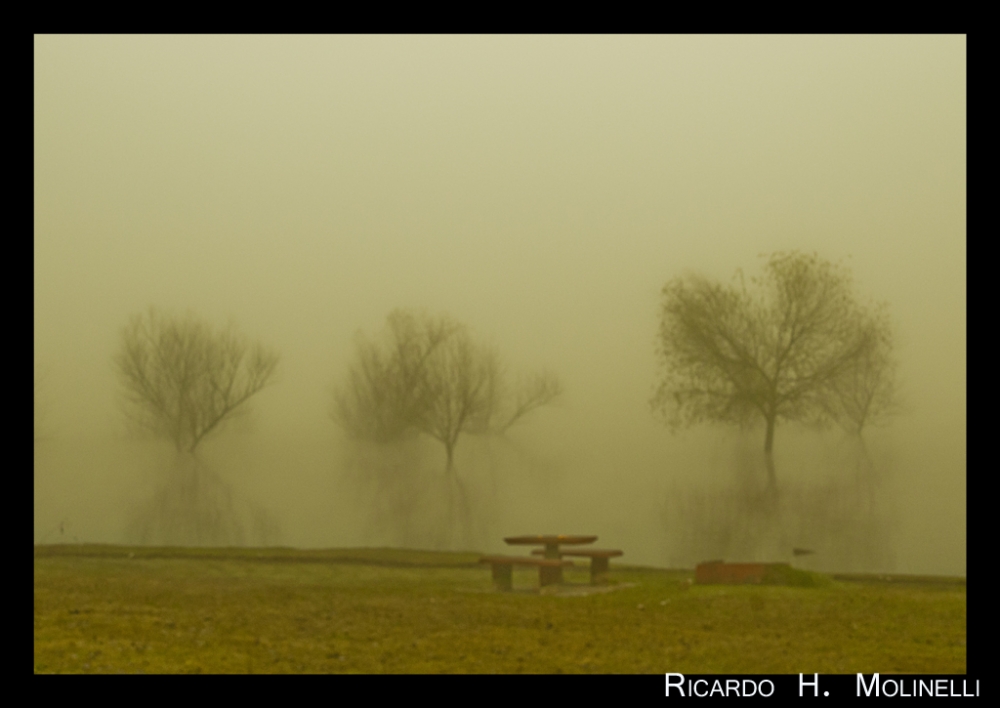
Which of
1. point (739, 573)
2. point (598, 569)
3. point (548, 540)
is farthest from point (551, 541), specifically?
point (739, 573)

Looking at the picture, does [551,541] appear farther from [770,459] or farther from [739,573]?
[770,459]

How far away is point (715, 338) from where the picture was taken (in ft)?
75.7

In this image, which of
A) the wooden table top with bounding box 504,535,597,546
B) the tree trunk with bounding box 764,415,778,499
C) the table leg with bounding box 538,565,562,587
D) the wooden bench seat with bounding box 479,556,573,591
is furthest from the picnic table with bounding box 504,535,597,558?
the tree trunk with bounding box 764,415,778,499

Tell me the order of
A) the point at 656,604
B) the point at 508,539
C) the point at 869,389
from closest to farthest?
the point at 656,604 < the point at 508,539 < the point at 869,389

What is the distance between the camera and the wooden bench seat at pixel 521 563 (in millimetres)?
14492

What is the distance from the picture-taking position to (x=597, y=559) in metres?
15.9

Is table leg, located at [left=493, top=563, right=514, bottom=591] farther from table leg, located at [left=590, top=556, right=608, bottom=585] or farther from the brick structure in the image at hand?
the brick structure

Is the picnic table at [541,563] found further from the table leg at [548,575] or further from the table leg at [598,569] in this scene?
the table leg at [598,569]

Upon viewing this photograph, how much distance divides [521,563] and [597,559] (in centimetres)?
182

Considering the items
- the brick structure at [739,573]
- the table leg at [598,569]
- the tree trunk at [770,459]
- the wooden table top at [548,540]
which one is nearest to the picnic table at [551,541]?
the wooden table top at [548,540]

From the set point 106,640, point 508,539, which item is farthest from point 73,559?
point 106,640

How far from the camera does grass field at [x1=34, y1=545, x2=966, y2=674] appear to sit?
29.5ft

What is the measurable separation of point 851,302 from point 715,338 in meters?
2.91

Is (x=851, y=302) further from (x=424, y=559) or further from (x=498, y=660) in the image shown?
(x=498, y=660)
